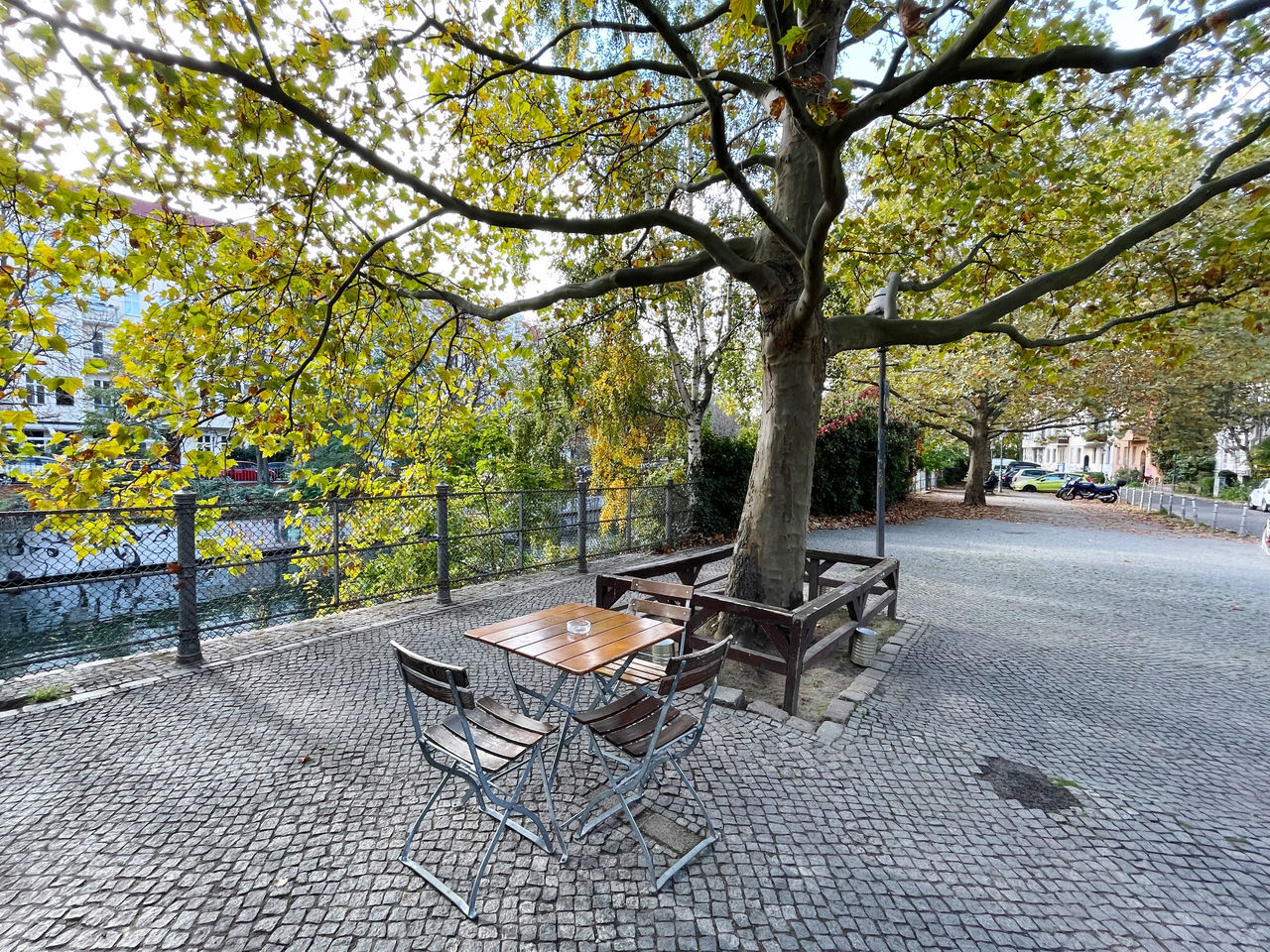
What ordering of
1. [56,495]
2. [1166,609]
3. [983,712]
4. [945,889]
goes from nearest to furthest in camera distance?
1. [945,889]
2. [56,495]
3. [983,712]
4. [1166,609]

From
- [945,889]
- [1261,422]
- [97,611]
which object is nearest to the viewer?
→ [945,889]

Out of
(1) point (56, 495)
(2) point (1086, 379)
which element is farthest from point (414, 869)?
(2) point (1086, 379)

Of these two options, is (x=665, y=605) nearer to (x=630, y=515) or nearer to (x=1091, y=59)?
(x=1091, y=59)

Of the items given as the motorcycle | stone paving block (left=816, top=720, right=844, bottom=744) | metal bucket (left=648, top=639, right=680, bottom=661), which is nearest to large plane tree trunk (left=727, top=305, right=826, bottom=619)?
metal bucket (left=648, top=639, right=680, bottom=661)

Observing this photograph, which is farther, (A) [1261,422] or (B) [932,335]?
(A) [1261,422]

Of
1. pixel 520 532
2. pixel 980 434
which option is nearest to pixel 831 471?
pixel 980 434

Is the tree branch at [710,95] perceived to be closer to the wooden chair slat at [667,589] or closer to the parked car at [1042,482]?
the wooden chair slat at [667,589]

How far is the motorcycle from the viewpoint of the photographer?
27.3 metres

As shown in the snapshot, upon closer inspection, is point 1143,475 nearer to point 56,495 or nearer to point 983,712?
point 983,712

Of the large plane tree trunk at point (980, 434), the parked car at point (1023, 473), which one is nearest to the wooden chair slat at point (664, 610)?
the large plane tree trunk at point (980, 434)

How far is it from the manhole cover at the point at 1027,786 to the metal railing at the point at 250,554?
5.96 meters

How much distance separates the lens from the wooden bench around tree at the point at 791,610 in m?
4.22

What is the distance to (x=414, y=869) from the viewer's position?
253 cm

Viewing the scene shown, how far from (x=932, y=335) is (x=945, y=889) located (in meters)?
4.51
